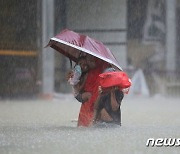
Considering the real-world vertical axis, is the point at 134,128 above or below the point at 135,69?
above

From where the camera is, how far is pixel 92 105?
7.73 metres

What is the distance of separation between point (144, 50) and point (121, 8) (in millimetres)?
1402

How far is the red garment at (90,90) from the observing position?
7.74 m

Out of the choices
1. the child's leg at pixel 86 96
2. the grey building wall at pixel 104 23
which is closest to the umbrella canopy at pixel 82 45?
the child's leg at pixel 86 96

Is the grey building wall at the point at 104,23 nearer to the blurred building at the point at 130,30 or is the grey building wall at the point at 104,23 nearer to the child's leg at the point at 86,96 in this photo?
the blurred building at the point at 130,30

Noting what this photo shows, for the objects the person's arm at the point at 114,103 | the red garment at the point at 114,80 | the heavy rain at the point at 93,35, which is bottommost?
the heavy rain at the point at 93,35

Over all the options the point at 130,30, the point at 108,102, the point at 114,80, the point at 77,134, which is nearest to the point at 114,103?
the point at 108,102

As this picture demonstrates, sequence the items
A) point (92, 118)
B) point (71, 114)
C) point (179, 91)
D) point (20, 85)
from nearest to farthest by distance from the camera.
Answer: point (92, 118), point (71, 114), point (20, 85), point (179, 91)

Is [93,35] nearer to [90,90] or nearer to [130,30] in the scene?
[130,30]

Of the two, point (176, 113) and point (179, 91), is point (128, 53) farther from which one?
point (176, 113)

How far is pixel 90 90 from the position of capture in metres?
7.80

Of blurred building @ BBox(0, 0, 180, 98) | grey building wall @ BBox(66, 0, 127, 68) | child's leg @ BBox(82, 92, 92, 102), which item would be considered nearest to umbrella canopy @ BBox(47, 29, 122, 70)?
child's leg @ BBox(82, 92, 92, 102)

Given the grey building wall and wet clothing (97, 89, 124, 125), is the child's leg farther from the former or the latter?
the grey building wall

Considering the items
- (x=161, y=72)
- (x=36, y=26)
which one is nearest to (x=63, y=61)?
(x=36, y=26)
